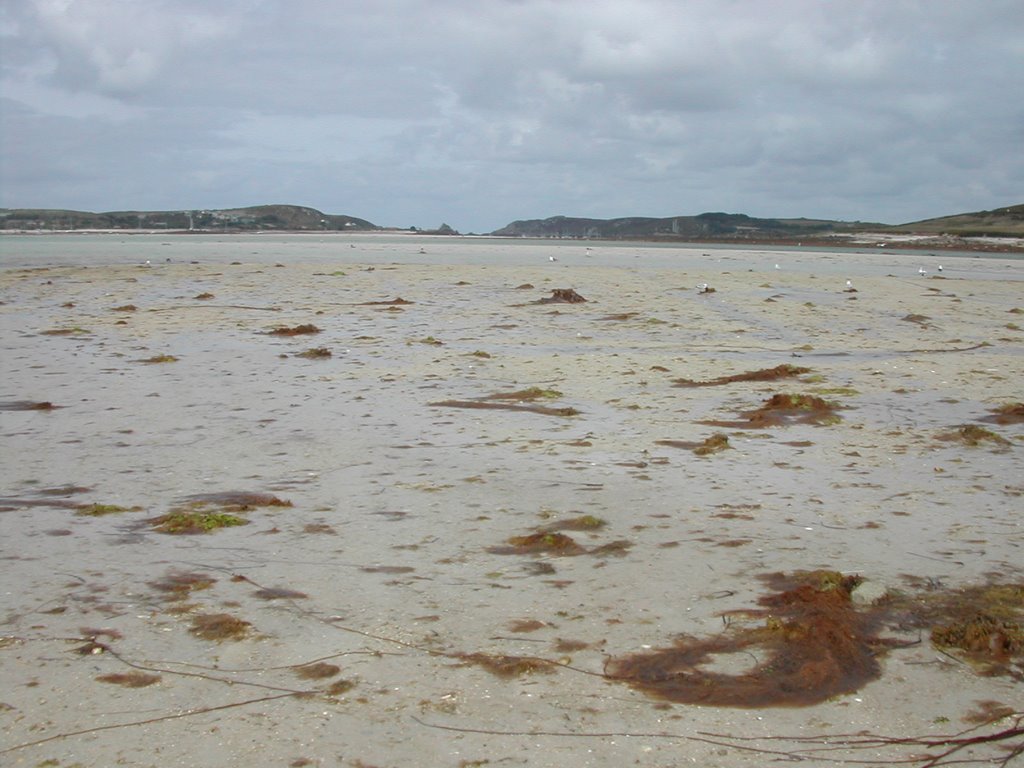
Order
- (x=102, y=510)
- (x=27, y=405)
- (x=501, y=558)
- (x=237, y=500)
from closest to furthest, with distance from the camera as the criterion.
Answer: (x=501, y=558), (x=102, y=510), (x=237, y=500), (x=27, y=405)

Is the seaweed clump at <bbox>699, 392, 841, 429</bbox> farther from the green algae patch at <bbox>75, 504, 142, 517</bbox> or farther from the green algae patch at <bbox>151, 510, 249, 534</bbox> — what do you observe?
the green algae patch at <bbox>75, 504, 142, 517</bbox>

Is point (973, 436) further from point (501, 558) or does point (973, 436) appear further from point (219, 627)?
point (219, 627)

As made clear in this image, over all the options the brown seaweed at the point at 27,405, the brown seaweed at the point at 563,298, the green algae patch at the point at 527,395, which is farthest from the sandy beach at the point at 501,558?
the brown seaweed at the point at 563,298

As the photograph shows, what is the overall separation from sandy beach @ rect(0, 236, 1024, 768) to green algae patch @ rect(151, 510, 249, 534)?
0.10 feet

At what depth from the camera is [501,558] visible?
4.71 metres

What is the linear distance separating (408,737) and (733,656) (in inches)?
51.3

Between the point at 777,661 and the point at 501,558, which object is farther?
the point at 501,558

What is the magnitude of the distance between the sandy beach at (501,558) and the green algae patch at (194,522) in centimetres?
3

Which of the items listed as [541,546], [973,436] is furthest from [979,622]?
[973,436]

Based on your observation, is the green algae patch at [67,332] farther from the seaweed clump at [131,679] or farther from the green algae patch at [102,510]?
the seaweed clump at [131,679]

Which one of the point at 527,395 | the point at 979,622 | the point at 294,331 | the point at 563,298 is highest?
the point at 563,298

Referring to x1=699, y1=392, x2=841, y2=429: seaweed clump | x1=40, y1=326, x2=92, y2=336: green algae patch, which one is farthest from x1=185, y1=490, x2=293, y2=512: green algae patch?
x1=40, y1=326, x2=92, y2=336: green algae patch

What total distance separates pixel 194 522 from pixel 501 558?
1704mm

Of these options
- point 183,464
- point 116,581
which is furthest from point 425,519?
point 183,464
